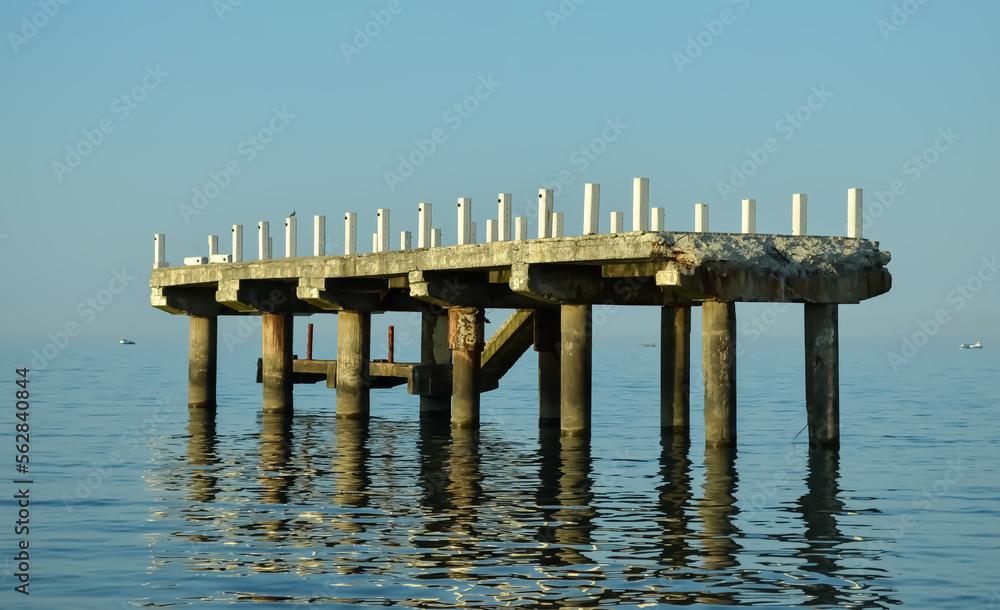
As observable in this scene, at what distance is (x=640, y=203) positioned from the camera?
872 inches

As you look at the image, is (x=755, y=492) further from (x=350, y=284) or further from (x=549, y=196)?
(x=350, y=284)

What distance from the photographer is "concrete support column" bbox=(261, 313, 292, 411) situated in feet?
108

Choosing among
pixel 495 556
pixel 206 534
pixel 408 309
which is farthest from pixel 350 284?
pixel 495 556

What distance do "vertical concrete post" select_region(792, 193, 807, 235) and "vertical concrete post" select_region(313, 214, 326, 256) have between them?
11.5 metres

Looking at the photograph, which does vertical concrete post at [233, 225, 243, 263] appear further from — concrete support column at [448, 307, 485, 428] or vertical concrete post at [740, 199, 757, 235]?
vertical concrete post at [740, 199, 757, 235]

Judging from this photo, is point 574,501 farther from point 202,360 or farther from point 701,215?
point 202,360

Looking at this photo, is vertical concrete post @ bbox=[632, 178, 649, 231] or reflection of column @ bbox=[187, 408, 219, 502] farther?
vertical concrete post @ bbox=[632, 178, 649, 231]

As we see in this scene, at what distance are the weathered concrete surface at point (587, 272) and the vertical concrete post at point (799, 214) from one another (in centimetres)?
31

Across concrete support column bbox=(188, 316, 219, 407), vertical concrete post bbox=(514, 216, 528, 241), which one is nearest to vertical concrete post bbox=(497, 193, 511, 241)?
vertical concrete post bbox=(514, 216, 528, 241)

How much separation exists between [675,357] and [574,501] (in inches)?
381

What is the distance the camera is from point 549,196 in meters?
24.1

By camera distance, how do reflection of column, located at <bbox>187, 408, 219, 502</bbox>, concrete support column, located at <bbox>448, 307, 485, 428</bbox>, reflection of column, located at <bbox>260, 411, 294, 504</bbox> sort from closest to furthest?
1. reflection of column, located at <bbox>260, 411, 294, 504</bbox>
2. reflection of column, located at <bbox>187, 408, 219, 502</bbox>
3. concrete support column, located at <bbox>448, 307, 485, 428</bbox>

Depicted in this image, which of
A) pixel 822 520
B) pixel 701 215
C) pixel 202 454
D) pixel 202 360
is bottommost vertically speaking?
pixel 822 520

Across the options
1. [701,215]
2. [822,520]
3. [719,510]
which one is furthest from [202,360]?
[822,520]
